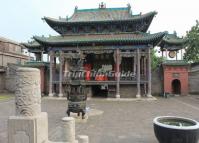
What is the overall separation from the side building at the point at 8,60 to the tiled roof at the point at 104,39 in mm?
8971

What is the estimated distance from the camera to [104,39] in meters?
21.9

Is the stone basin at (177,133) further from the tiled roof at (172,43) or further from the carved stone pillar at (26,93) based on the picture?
the tiled roof at (172,43)

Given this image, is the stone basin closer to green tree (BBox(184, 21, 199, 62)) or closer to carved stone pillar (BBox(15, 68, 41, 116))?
carved stone pillar (BBox(15, 68, 41, 116))

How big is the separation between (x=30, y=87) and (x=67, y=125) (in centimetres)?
220

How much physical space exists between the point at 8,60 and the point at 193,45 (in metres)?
28.9

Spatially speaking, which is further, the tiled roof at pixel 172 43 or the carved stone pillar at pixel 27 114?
the tiled roof at pixel 172 43

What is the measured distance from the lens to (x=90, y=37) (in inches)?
922

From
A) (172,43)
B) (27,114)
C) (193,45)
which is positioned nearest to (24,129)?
(27,114)

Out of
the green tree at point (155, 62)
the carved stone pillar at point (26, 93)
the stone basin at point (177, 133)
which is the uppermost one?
the green tree at point (155, 62)

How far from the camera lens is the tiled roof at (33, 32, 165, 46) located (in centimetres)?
2134

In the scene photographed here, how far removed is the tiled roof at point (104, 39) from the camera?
2134 cm

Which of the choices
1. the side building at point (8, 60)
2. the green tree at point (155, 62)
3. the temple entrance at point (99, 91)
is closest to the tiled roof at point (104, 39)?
the temple entrance at point (99, 91)

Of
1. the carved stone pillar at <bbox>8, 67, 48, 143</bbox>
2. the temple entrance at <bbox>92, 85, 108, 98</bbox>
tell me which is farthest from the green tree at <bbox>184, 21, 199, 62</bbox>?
the carved stone pillar at <bbox>8, 67, 48, 143</bbox>

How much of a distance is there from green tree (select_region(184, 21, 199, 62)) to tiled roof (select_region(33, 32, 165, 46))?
14.7 m
